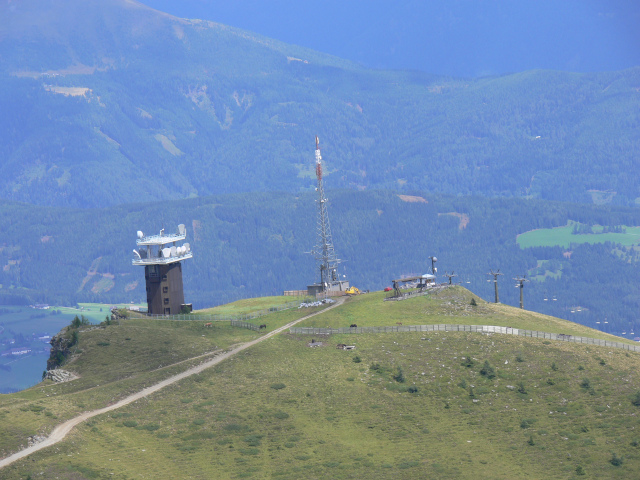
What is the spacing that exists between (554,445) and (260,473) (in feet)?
93.2

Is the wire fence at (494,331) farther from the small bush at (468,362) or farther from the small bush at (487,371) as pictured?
the small bush at (487,371)

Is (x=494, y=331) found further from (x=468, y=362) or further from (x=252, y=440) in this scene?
(x=252, y=440)

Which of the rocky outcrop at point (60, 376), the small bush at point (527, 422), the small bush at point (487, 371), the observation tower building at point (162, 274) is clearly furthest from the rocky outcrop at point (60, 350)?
the small bush at point (527, 422)

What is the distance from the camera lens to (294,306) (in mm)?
154000

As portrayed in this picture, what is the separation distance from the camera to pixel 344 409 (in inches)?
4242

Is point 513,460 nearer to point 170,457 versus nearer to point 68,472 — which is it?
point 170,457

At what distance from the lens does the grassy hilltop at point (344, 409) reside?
9344cm

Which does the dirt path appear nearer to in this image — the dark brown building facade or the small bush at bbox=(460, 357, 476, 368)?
the dark brown building facade

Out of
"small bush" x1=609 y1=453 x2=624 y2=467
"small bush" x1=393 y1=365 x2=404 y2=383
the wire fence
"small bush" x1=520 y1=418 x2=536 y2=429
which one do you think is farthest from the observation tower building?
"small bush" x1=609 y1=453 x2=624 y2=467

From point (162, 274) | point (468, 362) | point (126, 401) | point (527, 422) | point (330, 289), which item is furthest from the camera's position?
point (330, 289)

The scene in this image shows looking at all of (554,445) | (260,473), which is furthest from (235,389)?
(554,445)

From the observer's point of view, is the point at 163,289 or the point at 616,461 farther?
the point at 163,289

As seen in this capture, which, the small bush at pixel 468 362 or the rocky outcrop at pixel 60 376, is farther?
the rocky outcrop at pixel 60 376

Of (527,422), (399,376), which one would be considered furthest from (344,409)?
(527,422)
